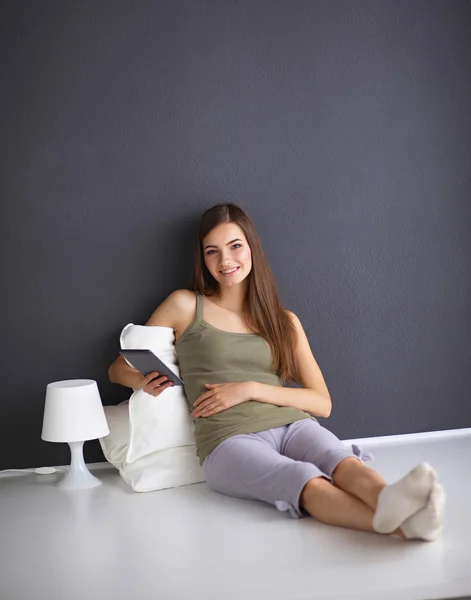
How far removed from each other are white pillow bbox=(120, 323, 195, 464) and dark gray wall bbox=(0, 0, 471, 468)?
246 millimetres

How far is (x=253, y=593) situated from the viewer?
Answer: 5.91 feet

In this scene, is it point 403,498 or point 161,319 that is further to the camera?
point 161,319

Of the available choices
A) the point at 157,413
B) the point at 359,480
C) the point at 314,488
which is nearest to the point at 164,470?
the point at 157,413

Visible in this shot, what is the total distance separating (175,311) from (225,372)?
1.05 ft

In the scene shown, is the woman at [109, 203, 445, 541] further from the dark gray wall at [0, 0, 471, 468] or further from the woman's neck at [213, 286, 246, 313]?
the dark gray wall at [0, 0, 471, 468]

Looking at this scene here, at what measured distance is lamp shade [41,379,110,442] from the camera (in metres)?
2.66

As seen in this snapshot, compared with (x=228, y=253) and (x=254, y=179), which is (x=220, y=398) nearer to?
(x=228, y=253)

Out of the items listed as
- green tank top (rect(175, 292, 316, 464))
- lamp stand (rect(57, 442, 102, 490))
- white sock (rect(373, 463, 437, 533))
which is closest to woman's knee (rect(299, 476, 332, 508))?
white sock (rect(373, 463, 437, 533))

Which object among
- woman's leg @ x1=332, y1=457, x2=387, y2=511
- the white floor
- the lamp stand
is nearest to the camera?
the white floor

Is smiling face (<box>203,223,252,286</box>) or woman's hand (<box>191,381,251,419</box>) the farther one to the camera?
smiling face (<box>203,223,252,286</box>)

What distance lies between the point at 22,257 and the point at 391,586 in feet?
6.05

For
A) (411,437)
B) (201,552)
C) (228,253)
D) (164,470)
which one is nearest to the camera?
(201,552)

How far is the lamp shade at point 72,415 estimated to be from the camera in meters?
2.66

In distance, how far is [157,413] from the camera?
8.96 ft
